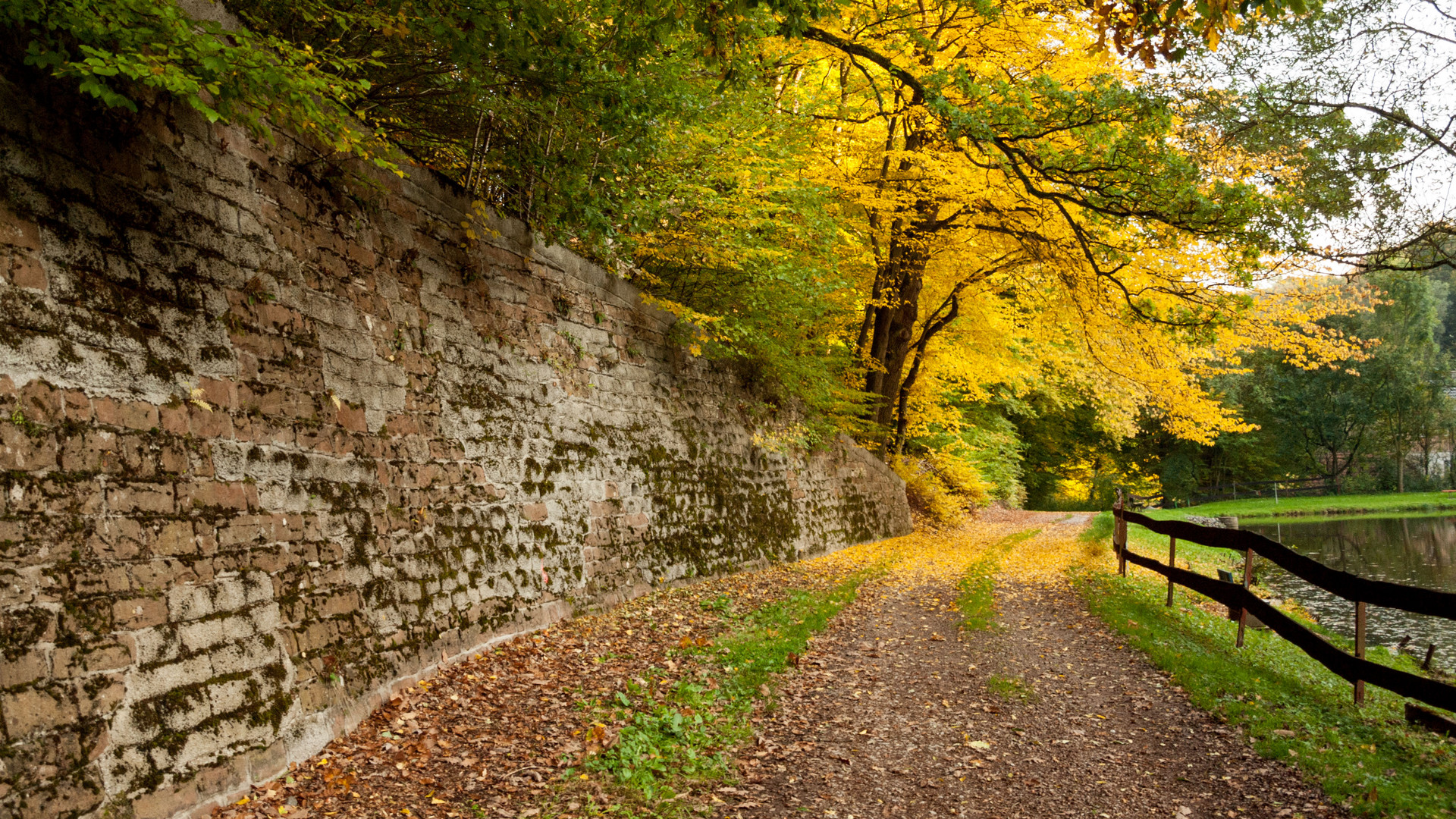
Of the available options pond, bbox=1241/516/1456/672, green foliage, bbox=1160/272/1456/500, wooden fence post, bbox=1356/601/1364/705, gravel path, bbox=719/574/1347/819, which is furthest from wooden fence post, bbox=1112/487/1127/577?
green foliage, bbox=1160/272/1456/500

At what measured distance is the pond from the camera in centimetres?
1082

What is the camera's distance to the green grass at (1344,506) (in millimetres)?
28906

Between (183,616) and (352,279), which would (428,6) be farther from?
(183,616)

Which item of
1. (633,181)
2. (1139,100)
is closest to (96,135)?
(633,181)

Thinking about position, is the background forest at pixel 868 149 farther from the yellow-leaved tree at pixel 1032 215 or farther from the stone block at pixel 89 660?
the stone block at pixel 89 660

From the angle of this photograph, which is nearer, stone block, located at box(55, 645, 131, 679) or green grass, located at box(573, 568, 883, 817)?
stone block, located at box(55, 645, 131, 679)

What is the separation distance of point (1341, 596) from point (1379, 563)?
14.9m

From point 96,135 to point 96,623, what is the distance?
Result: 2.15 m

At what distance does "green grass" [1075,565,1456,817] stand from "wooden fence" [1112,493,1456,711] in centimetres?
26

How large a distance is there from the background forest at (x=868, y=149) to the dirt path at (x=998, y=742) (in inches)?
145

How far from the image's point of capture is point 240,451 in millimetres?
4352

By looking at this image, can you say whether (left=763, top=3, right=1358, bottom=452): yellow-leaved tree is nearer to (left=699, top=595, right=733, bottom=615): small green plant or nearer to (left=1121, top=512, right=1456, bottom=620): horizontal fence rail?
(left=1121, top=512, right=1456, bottom=620): horizontal fence rail

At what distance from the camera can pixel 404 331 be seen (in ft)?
20.0

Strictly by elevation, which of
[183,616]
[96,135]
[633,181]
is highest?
[633,181]
